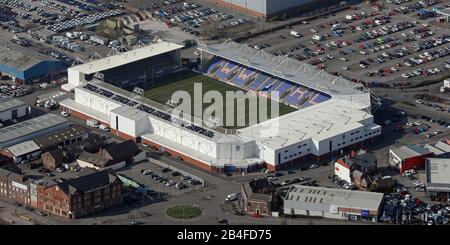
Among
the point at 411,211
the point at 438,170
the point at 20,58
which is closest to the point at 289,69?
the point at 438,170

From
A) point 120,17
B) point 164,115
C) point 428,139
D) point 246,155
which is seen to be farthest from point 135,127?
point 120,17

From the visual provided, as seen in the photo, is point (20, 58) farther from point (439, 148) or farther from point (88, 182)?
point (439, 148)

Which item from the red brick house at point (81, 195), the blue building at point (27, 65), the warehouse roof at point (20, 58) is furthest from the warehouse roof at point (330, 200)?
the warehouse roof at point (20, 58)

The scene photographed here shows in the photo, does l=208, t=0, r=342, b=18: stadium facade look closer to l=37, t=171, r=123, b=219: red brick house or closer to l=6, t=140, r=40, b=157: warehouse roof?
l=6, t=140, r=40, b=157: warehouse roof

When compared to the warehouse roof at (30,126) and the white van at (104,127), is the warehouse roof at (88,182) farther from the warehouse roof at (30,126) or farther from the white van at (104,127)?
the white van at (104,127)

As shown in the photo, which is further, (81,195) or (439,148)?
(439,148)
